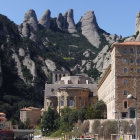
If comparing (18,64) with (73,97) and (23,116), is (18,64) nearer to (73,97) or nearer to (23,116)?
(23,116)

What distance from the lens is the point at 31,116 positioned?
115 metres

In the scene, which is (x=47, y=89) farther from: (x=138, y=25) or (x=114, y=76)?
(x=138, y=25)

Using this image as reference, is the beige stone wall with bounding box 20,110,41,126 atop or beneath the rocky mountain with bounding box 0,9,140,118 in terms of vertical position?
beneath

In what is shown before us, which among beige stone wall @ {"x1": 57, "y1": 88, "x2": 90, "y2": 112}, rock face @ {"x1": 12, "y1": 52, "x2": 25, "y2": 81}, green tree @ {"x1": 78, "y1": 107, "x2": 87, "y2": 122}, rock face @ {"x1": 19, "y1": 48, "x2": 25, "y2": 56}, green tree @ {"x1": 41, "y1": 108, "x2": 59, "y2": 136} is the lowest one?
green tree @ {"x1": 41, "y1": 108, "x2": 59, "y2": 136}

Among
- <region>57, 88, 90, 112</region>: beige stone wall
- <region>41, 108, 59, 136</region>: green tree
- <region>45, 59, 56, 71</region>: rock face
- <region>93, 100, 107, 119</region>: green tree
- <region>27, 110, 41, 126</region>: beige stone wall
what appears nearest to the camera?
<region>93, 100, 107, 119</region>: green tree

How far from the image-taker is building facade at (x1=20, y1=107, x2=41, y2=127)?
114 meters

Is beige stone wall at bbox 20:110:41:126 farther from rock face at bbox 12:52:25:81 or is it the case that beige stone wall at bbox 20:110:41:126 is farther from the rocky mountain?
rock face at bbox 12:52:25:81

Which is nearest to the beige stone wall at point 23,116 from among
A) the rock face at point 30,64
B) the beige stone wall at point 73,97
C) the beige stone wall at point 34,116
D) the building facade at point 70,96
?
the beige stone wall at point 34,116

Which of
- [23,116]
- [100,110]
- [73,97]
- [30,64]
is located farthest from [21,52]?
[100,110]

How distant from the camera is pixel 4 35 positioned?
16038cm

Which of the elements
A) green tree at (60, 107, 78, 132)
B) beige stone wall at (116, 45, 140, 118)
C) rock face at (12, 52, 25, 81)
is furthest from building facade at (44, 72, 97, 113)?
rock face at (12, 52, 25, 81)

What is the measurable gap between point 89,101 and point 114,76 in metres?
30.2

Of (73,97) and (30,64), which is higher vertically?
(30,64)

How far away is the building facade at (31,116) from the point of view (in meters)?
114
